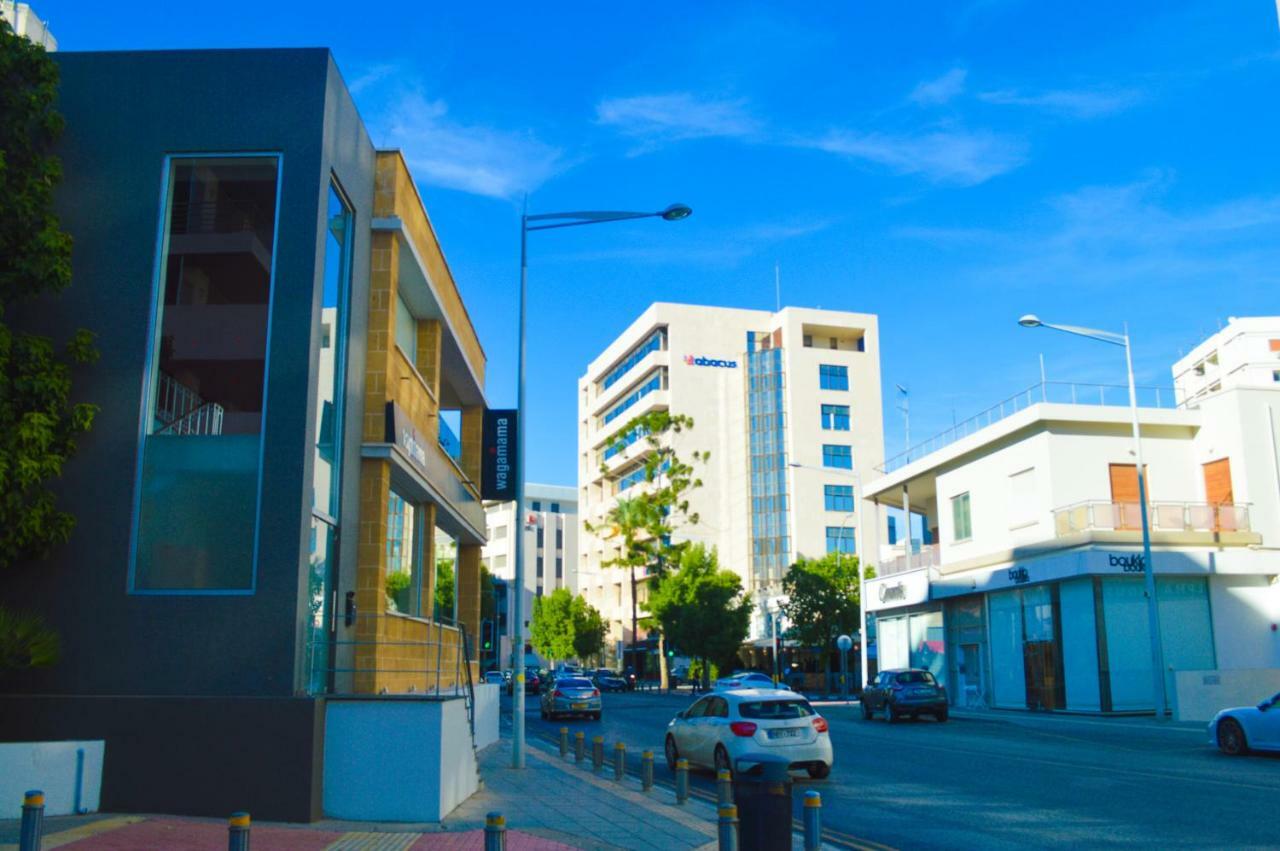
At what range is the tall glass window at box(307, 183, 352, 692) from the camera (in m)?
14.0

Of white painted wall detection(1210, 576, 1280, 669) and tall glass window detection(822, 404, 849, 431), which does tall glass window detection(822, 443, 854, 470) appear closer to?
tall glass window detection(822, 404, 849, 431)

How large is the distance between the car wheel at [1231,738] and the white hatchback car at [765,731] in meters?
8.56

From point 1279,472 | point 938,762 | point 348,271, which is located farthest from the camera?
point 1279,472

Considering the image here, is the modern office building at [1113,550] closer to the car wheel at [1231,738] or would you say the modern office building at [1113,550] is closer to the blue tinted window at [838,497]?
the car wheel at [1231,738]

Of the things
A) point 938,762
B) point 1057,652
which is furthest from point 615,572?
point 938,762

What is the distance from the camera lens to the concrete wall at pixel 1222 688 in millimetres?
30812

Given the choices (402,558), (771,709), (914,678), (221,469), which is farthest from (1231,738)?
(221,469)

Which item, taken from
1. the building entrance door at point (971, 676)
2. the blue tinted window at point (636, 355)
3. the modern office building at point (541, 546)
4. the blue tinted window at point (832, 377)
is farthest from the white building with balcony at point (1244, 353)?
the modern office building at point (541, 546)

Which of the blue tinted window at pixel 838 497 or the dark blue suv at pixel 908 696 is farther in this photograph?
the blue tinted window at pixel 838 497

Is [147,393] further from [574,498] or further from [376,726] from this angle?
[574,498]

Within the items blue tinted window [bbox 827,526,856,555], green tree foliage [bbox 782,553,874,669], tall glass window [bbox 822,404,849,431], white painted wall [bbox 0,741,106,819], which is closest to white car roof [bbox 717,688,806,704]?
white painted wall [bbox 0,741,106,819]

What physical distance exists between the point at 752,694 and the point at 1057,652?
2395 cm

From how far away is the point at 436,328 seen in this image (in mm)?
21484

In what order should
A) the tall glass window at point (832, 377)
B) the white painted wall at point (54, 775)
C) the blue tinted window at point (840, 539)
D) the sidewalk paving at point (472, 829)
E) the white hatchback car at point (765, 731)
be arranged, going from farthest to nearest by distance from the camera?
the tall glass window at point (832, 377), the blue tinted window at point (840, 539), the white hatchback car at point (765, 731), the white painted wall at point (54, 775), the sidewalk paving at point (472, 829)
